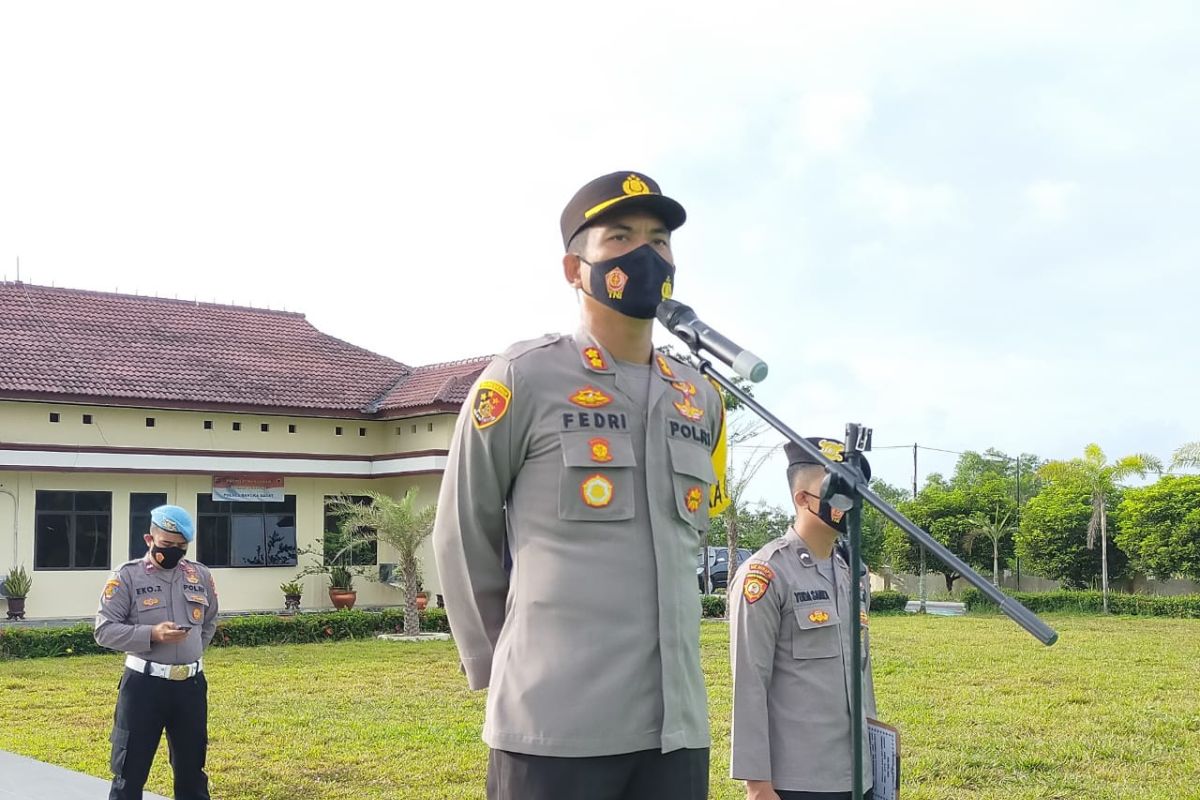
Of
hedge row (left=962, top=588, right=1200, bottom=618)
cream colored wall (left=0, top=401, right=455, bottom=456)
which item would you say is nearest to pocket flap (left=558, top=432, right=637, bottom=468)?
cream colored wall (left=0, top=401, right=455, bottom=456)

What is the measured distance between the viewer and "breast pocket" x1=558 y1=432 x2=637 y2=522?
2.53 metres

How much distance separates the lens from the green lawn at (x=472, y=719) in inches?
330

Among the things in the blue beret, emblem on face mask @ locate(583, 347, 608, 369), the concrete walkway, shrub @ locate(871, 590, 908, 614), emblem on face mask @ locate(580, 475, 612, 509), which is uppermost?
emblem on face mask @ locate(583, 347, 608, 369)

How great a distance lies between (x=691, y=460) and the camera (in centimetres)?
272

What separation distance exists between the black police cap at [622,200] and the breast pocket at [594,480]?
0.49m

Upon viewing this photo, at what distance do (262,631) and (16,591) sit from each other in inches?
231

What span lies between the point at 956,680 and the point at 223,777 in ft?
27.5

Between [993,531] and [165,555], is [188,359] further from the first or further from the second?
[993,531]

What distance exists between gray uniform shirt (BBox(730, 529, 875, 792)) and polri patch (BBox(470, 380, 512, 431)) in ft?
5.18

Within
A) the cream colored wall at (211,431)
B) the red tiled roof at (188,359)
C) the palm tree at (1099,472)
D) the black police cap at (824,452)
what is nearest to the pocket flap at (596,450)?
the black police cap at (824,452)

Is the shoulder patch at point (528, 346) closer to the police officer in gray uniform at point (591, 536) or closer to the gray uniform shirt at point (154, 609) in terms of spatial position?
the police officer in gray uniform at point (591, 536)

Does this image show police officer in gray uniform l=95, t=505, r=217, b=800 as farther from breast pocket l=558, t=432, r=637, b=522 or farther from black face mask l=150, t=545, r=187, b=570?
breast pocket l=558, t=432, r=637, b=522

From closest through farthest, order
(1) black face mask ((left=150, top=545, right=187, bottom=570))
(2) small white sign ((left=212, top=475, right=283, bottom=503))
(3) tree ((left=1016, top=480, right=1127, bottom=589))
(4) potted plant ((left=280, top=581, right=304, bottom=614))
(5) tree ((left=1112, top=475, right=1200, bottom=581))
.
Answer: (1) black face mask ((left=150, top=545, right=187, bottom=570)) < (4) potted plant ((left=280, top=581, right=304, bottom=614)) < (2) small white sign ((left=212, top=475, right=283, bottom=503)) < (5) tree ((left=1112, top=475, right=1200, bottom=581)) < (3) tree ((left=1016, top=480, right=1127, bottom=589))

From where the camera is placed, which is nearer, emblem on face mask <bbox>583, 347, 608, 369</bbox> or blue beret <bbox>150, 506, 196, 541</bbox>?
emblem on face mask <bbox>583, 347, 608, 369</bbox>
